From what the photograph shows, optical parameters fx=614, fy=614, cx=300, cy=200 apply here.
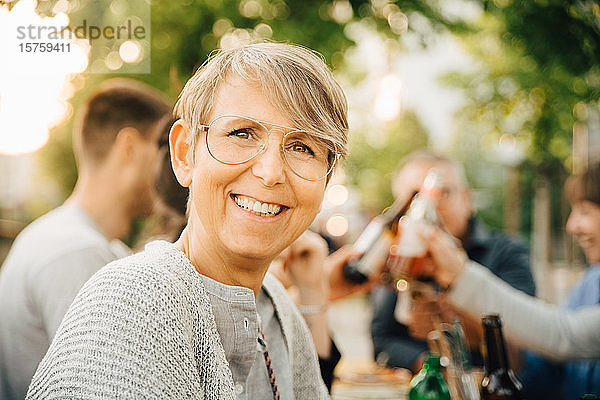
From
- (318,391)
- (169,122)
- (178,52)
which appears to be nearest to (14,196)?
(178,52)

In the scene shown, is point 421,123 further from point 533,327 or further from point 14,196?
point 533,327

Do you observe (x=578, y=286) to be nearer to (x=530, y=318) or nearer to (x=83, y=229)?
(x=530, y=318)

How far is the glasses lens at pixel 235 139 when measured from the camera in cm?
119

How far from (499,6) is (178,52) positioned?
204 cm

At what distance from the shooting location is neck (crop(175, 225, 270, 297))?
126 centimetres

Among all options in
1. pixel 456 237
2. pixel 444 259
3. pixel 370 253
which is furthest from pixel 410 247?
pixel 456 237

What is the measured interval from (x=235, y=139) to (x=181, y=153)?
195 mm

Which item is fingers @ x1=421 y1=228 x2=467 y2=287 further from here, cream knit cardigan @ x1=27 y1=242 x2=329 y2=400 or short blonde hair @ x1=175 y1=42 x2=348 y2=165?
cream knit cardigan @ x1=27 y1=242 x2=329 y2=400

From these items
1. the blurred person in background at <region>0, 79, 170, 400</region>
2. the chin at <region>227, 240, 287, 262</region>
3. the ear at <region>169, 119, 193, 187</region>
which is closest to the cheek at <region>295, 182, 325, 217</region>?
the chin at <region>227, 240, 287, 262</region>

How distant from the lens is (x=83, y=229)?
2465 millimetres

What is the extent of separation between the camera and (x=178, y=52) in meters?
4.08

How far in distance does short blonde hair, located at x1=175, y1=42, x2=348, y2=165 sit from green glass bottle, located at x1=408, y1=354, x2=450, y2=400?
997 millimetres

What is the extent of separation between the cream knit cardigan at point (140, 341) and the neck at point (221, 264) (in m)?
0.09

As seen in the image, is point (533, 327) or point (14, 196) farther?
point (14, 196)
